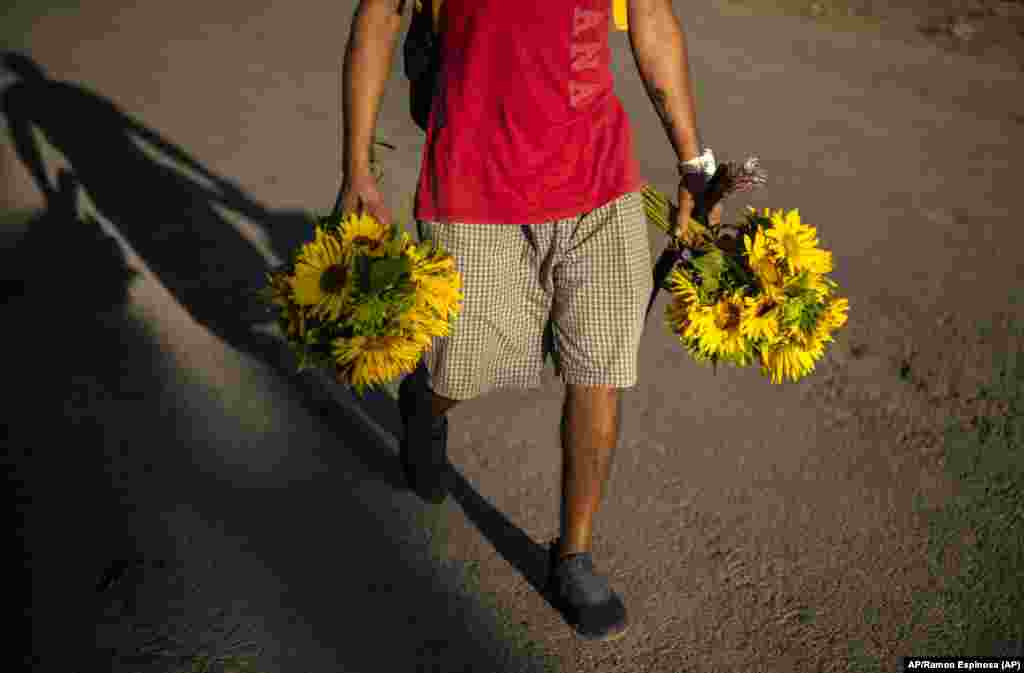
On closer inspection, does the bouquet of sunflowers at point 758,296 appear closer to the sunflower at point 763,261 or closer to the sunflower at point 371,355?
the sunflower at point 763,261

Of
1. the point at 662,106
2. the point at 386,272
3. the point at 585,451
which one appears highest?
the point at 662,106

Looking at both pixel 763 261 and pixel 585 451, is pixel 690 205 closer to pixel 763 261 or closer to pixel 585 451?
pixel 763 261

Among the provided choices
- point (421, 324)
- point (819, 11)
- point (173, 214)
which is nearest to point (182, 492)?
point (421, 324)

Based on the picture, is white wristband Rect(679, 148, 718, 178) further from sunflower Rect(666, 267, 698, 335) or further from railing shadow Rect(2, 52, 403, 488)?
railing shadow Rect(2, 52, 403, 488)

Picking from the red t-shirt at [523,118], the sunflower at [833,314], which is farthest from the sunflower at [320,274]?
the sunflower at [833,314]

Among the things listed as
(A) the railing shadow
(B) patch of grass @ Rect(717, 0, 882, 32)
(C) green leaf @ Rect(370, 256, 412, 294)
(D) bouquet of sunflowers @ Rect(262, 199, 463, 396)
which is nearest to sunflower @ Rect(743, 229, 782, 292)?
(D) bouquet of sunflowers @ Rect(262, 199, 463, 396)

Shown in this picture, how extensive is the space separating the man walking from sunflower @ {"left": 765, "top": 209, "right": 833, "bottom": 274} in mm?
263

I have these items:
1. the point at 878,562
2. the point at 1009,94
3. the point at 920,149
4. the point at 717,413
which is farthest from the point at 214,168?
the point at 1009,94

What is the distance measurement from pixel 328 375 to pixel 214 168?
8.46 ft

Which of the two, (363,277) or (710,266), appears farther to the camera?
(710,266)

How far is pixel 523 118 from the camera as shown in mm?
2318

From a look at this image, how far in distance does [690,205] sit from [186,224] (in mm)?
3364

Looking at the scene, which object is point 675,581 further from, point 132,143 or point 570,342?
point 132,143

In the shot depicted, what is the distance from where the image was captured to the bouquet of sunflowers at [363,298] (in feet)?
7.25
